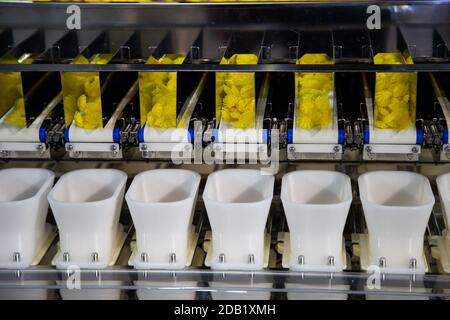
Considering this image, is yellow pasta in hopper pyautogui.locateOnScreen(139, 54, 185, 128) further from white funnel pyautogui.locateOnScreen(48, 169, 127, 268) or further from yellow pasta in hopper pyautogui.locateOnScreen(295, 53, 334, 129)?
yellow pasta in hopper pyautogui.locateOnScreen(295, 53, 334, 129)

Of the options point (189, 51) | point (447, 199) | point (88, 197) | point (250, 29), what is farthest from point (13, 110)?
point (447, 199)

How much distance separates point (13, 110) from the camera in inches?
98.4

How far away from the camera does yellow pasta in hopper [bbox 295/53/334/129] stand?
2377 mm

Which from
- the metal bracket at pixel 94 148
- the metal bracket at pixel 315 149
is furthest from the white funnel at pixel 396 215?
the metal bracket at pixel 94 148

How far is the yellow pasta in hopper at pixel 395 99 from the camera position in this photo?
2.36 meters

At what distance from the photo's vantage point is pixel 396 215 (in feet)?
7.39

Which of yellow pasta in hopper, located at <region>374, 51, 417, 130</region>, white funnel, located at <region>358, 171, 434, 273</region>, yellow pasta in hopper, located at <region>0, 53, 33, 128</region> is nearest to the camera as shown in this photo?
white funnel, located at <region>358, 171, 434, 273</region>

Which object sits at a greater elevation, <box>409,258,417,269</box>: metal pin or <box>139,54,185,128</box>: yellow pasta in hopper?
<box>139,54,185,128</box>: yellow pasta in hopper

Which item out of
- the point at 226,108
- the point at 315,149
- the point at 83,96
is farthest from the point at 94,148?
the point at 315,149

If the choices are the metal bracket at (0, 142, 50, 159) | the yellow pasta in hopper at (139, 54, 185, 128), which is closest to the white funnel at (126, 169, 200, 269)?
the yellow pasta in hopper at (139, 54, 185, 128)

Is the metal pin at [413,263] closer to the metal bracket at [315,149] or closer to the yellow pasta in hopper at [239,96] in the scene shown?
the metal bracket at [315,149]

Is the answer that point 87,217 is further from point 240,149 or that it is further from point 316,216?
point 316,216

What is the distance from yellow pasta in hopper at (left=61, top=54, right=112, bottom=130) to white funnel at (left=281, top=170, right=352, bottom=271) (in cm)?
58
